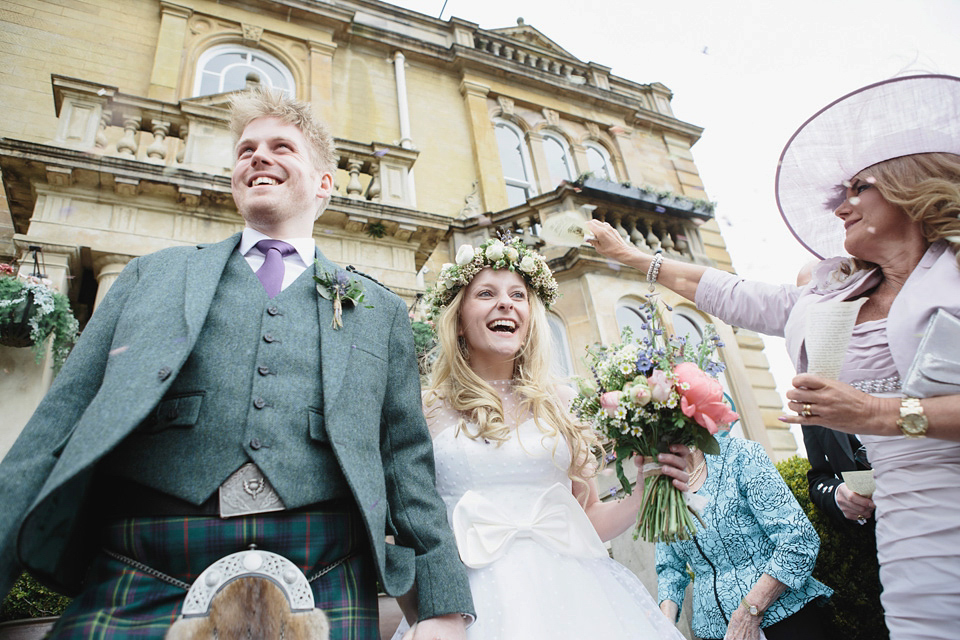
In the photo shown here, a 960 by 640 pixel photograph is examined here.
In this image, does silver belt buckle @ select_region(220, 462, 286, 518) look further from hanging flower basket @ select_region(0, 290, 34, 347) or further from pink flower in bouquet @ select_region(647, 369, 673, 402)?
hanging flower basket @ select_region(0, 290, 34, 347)

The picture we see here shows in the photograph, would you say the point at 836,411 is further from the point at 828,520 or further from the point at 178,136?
the point at 178,136

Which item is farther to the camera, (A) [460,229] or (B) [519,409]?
(A) [460,229]

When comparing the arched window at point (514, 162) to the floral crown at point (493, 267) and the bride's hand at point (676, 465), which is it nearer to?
the floral crown at point (493, 267)

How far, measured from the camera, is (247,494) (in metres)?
1.52

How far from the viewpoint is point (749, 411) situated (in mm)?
10219

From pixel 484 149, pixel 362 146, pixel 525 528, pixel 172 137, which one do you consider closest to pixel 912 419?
pixel 525 528

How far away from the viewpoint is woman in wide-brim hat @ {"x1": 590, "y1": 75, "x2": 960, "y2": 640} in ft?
5.68

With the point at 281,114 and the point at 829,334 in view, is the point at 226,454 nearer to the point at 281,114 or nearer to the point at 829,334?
the point at 281,114

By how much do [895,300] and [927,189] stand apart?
43 centimetres

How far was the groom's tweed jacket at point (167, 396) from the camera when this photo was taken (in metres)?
1.38

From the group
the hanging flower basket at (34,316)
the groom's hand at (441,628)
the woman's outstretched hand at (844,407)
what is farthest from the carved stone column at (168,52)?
the woman's outstretched hand at (844,407)

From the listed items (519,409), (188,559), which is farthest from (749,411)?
(188,559)

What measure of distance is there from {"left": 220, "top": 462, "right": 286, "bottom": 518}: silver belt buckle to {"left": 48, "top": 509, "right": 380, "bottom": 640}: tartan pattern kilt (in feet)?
0.08

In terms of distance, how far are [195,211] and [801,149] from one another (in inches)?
232
